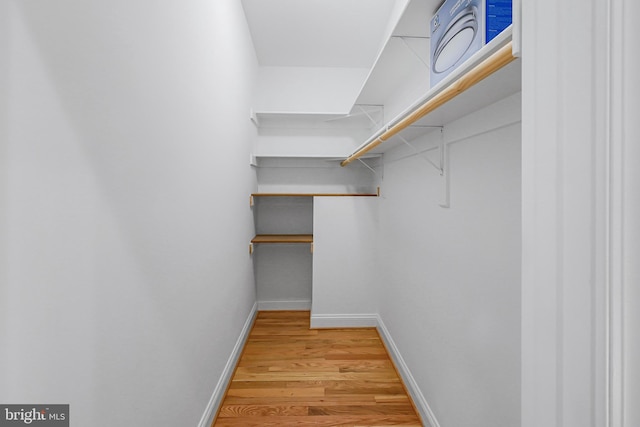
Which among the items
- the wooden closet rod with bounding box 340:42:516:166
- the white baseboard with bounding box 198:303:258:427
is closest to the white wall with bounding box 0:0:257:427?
the white baseboard with bounding box 198:303:258:427

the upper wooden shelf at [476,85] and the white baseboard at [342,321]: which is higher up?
the upper wooden shelf at [476,85]

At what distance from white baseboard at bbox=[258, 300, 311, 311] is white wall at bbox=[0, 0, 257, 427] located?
162 cm

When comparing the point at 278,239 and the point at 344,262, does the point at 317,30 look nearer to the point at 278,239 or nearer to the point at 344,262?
the point at 278,239

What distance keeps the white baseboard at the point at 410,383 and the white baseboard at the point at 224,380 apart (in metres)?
1.02

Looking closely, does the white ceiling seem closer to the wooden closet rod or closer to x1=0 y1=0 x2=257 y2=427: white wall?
x1=0 y1=0 x2=257 y2=427: white wall

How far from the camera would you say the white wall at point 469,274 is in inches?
35.9

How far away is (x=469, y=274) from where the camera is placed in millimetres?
1128

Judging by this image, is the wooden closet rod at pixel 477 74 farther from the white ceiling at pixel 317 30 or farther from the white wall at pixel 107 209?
the white ceiling at pixel 317 30

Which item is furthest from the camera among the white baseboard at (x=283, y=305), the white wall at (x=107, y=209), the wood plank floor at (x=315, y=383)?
the white baseboard at (x=283, y=305)

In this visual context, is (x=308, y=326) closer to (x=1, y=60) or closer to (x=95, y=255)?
(x=95, y=255)

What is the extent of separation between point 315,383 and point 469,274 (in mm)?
1225

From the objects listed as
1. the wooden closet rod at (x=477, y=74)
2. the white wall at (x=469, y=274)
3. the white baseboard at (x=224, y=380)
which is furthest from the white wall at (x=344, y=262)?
the wooden closet rod at (x=477, y=74)

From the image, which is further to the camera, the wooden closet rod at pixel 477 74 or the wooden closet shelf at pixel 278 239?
the wooden closet shelf at pixel 278 239

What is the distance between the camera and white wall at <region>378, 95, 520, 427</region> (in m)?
0.91
